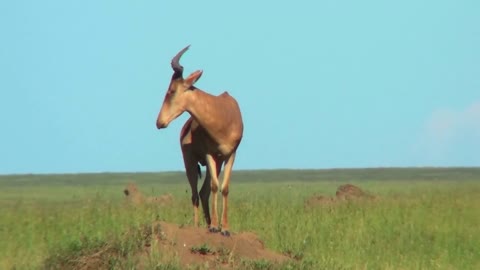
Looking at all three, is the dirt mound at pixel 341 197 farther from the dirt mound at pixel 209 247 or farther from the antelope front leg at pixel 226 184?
the dirt mound at pixel 209 247

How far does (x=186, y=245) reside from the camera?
13.9 meters

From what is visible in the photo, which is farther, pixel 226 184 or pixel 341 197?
pixel 341 197

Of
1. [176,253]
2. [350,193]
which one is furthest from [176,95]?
[350,193]

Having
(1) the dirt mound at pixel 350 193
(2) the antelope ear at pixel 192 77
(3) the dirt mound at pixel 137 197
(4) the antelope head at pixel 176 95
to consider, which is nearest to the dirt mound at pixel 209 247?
(4) the antelope head at pixel 176 95

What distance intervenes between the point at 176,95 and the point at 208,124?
2.13 ft

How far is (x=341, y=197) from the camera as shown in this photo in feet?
Answer: 99.1

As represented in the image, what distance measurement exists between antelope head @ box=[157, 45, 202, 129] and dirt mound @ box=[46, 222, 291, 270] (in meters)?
1.46

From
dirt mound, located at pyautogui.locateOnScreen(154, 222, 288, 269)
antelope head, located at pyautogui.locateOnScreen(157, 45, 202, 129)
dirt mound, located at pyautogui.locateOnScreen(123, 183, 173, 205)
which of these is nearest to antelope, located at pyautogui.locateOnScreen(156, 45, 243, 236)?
antelope head, located at pyautogui.locateOnScreen(157, 45, 202, 129)

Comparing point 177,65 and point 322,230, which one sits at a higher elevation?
point 177,65

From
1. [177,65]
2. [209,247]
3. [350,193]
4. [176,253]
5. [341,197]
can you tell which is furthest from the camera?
[350,193]

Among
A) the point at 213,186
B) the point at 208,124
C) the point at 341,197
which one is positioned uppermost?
the point at 208,124

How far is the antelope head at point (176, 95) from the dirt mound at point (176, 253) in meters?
1.46

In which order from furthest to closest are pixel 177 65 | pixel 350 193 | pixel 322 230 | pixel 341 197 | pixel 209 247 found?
pixel 350 193, pixel 341 197, pixel 322 230, pixel 177 65, pixel 209 247

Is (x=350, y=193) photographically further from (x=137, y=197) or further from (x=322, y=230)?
(x=322, y=230)
